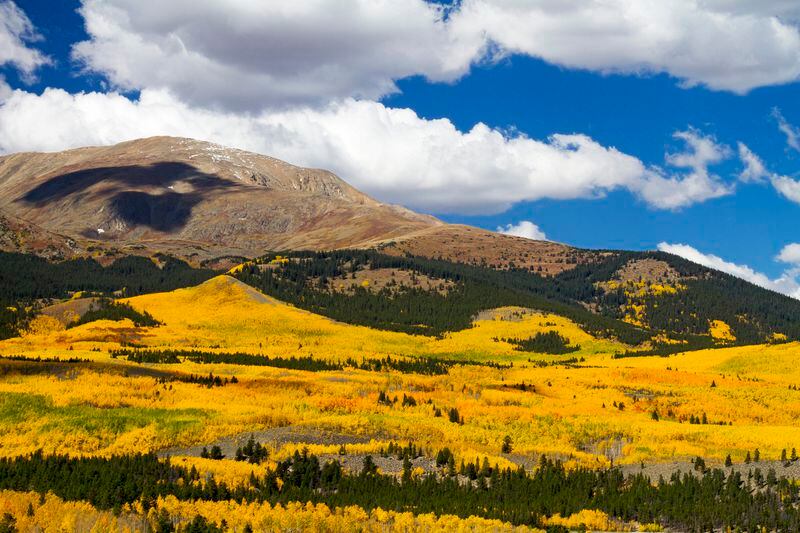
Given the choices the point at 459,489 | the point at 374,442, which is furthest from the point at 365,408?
the point at 459,489

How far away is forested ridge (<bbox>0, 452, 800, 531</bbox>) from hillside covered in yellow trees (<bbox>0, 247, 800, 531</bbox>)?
5.3 inches

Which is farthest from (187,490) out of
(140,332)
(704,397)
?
(140,332)

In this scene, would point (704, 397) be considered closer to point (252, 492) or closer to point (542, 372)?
point (542, 372)

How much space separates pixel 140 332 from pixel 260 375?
56.7 meters

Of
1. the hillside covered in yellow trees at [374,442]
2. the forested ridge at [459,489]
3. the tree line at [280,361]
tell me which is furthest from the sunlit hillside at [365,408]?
the forested ridge at [459,489]

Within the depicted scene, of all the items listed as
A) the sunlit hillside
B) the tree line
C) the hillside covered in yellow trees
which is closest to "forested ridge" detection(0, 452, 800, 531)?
the hillside covered in yellow trees

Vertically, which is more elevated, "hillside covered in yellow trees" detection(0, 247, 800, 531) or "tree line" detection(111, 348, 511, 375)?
"tree line" detection(111, 348, 511, 375)

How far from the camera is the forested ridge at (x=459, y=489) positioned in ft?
100

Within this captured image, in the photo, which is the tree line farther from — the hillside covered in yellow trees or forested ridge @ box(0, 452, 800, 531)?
forested ridge @ box(0, 452, 800, 531)

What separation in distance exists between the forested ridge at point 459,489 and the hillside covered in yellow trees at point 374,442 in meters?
0.14

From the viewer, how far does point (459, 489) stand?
115 ft

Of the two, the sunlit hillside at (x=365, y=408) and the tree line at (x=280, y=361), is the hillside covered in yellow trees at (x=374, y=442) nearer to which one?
the sunlit hillside at (x=365, y=408)

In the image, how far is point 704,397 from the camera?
3066 inches

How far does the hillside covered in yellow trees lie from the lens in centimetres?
3008
